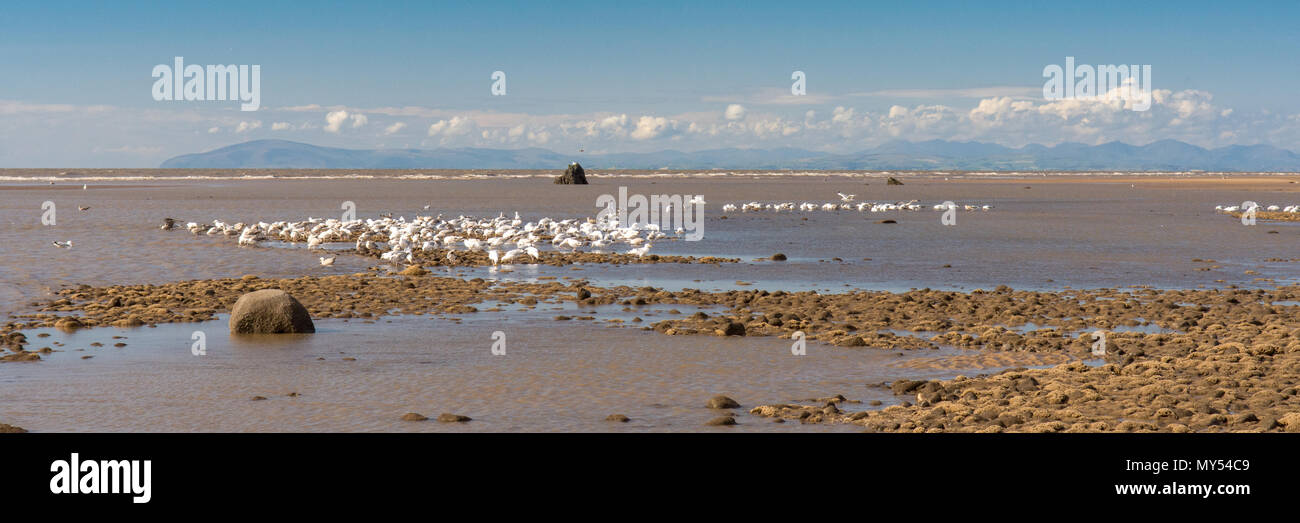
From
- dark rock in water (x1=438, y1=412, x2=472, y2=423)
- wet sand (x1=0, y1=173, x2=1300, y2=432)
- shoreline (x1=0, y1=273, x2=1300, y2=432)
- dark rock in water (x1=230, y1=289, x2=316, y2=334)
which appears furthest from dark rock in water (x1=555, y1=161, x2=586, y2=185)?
dark rock in water (x1=438, y1=412, x2=472, y2=423)

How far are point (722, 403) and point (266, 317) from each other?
22.6ft

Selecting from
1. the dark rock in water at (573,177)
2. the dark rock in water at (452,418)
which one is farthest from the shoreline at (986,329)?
the dark rock in water at (573,177)

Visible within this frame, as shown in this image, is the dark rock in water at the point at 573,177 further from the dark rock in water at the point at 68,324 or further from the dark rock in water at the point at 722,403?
the dark rock in water at the point at 722,403

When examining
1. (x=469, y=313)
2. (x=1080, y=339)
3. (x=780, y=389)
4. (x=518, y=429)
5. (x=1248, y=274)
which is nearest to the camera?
(x=518, y=429)

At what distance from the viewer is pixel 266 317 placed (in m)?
14.0

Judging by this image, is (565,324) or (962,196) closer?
(565,324)

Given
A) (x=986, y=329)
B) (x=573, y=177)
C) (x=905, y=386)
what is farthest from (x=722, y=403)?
(x=573, y=177)

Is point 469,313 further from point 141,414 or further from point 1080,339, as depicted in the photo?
point 1080,339

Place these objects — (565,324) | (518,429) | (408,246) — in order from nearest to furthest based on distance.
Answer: (518,429) → (565,324) → (408,246)

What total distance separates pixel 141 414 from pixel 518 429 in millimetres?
3329

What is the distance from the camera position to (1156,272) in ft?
70.6

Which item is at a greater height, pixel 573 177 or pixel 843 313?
pixel 573 177

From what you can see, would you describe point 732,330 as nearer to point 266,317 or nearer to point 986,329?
point 986,329
